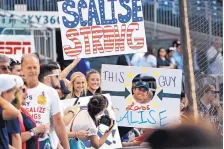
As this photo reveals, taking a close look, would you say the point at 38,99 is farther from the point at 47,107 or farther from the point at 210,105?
the point at 210,105

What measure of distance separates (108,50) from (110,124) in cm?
96

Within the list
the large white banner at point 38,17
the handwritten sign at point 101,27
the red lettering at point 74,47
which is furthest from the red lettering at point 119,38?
the large white banner at point 38,17

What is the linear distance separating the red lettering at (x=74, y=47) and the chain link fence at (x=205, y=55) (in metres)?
1.27

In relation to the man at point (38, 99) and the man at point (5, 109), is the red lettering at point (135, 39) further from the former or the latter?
the man at point (5, 109)

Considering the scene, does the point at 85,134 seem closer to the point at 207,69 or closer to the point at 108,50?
the point at 108,50

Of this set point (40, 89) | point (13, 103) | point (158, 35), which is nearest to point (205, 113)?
point (40, 89)

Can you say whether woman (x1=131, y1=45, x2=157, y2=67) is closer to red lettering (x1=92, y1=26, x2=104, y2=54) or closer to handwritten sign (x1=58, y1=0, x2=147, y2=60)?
handwritten sign (x1=58, y1=0, x2=147, y2=60)

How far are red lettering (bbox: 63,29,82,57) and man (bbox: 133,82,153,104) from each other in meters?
0.81

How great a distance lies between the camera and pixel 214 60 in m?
11.5

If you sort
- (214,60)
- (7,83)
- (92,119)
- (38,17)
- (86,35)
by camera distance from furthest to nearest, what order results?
1. (38,17)
2. (214,60)
3. (86,35)
4. (92,119)
5. (7,83)

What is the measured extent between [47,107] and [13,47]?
362 centimetres

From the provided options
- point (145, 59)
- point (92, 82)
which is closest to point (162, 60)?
point (145, 59)

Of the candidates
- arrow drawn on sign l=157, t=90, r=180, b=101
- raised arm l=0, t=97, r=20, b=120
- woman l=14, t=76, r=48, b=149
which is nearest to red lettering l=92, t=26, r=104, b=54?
arrow drawn on sign l=157, t=90, r=180, b=101

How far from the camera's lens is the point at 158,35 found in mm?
20094
